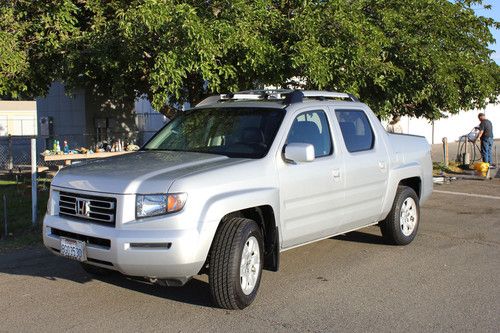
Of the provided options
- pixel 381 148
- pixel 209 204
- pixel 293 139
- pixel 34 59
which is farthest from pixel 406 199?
pixel 34 59

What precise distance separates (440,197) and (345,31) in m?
4.84

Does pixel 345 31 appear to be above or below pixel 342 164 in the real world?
above

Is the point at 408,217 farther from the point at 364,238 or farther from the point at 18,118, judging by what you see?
the point at 18,118

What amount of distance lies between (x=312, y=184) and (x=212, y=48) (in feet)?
9.35

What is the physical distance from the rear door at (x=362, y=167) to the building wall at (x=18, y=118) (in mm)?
44380

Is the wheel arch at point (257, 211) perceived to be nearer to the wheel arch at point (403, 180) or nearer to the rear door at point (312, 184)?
the rear door at point (312, 184)

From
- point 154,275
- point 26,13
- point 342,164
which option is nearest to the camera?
point 154,275

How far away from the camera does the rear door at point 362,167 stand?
21.3 ft

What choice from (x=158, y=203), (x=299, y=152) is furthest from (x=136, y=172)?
(x=299, y=152)

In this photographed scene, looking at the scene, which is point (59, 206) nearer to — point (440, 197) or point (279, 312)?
point (279, 312)

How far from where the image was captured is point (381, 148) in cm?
713

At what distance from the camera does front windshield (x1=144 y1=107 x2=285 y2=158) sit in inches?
226

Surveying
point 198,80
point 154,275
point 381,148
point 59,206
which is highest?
point 198,80

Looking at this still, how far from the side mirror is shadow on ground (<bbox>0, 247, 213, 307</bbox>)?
1.53 meters
